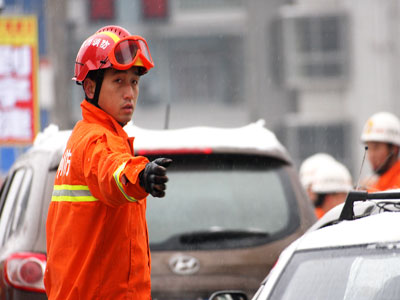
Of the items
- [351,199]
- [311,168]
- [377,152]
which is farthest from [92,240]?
[311,168]

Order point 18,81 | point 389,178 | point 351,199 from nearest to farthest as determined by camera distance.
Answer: point 351,199 < point 389,178 < point 18,81

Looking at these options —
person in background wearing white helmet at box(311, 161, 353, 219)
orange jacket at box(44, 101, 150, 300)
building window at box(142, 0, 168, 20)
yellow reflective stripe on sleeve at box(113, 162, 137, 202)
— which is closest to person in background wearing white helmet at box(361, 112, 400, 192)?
person in background wearing white helmet at box(311, 161, 353, 219)

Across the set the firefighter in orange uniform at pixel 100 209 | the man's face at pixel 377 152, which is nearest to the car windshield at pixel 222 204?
the firefighter in orange uniform at pixel 100 209

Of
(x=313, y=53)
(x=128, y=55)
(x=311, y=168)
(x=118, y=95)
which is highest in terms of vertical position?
(x=128, y=55)

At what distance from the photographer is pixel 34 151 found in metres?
5.79

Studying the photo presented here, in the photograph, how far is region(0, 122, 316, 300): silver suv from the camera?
198 inches

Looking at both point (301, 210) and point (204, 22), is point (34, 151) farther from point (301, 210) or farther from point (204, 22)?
point (204, 22)

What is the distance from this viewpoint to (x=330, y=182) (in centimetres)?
Answer: 970

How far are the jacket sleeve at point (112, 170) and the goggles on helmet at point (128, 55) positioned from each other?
29 centimetres

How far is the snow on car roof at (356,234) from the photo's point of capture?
3.53 metres

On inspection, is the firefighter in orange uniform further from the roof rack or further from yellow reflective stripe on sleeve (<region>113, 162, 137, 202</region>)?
the roof rack

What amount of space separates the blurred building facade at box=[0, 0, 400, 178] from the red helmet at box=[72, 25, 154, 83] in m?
31.4

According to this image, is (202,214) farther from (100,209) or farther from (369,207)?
(100,209)

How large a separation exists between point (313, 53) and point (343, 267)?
37.1 meters
